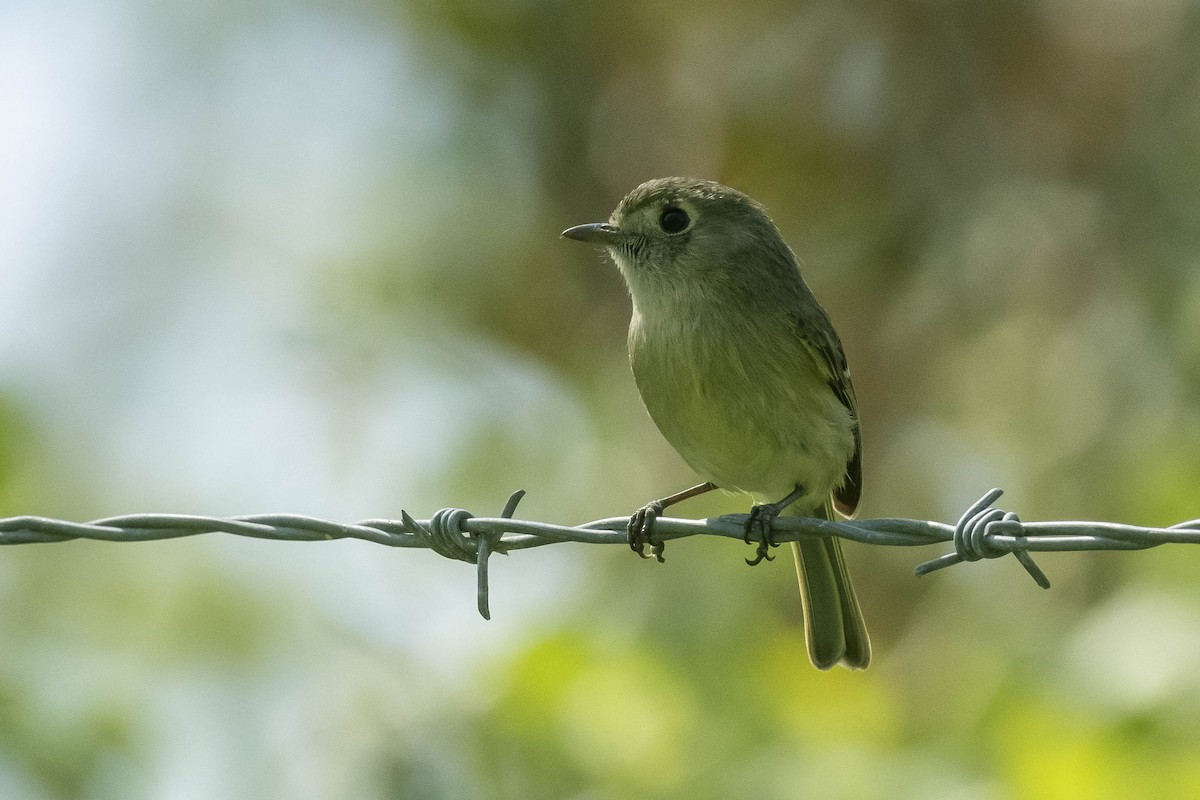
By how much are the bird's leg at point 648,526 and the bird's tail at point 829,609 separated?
429 millimetres

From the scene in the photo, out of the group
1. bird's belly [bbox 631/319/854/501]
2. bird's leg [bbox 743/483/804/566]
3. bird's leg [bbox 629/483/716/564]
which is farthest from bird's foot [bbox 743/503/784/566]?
bird's belly [bbox 631/319/854/501]

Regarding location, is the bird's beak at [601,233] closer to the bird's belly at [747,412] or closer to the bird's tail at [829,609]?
the bird's belly at [747,412]

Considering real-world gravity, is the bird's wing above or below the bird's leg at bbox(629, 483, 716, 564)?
above

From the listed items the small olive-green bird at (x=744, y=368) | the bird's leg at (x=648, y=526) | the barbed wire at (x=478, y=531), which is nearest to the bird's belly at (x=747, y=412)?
the small olive-green bird at (x=744, y=368)

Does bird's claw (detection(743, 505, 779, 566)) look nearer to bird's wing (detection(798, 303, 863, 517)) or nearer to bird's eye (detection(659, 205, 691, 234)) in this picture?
bird's wing (detection(798, 303, 863, 517))

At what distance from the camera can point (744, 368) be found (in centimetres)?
456

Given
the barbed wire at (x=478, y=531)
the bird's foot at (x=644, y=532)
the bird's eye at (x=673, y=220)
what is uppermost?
the bird's eye at (x=673, y=220)

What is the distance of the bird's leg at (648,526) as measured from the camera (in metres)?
3.97

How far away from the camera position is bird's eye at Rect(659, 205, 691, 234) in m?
5.14

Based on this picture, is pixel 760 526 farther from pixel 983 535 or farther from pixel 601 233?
pixel 601 233

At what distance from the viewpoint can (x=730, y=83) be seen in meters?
8.52

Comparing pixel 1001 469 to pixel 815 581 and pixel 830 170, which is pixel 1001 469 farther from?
pixel 815 581

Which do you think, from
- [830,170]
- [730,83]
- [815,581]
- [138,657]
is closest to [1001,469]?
[830,170]

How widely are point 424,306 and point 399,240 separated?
59cm
